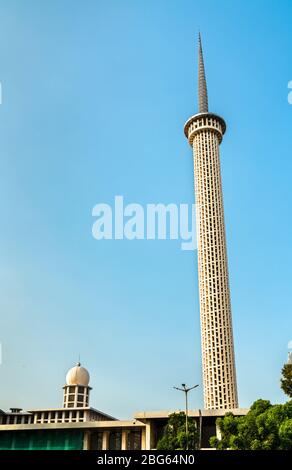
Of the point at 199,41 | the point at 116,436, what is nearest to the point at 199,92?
the point at 199,41

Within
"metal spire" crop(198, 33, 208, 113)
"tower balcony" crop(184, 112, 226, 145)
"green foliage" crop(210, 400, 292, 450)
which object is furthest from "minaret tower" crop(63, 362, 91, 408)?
"green foliage" crop(210, 400, 292, 450)

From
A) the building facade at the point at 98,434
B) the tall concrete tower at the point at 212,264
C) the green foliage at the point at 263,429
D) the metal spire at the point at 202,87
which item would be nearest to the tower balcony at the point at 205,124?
the tall concrete tower at the point at 212,264

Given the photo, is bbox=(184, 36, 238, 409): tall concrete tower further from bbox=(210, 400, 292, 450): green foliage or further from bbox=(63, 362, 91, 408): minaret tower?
bbox=(63, 362, 91, 408): minaret tower

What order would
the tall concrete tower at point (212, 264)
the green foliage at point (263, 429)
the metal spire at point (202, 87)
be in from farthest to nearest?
1. the metal spire at point (202, 87)
2. the tall concrete tower at point (212, 264)
3. the green foliage at point (263, 429)

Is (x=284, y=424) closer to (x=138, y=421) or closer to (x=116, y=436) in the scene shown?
(x=138, y=421)

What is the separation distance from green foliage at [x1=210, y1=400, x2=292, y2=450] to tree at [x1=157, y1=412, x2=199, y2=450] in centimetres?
278

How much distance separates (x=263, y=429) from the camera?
30172mm

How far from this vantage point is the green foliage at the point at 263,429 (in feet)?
95.2

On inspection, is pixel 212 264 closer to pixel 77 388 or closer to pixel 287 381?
pixel 287 381

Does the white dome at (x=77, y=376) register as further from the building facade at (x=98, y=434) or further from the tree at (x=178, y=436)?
the tree at (x=178, y=436)

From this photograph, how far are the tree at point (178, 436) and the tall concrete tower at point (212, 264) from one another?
16657mm

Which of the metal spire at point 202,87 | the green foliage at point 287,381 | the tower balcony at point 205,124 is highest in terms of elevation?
the metal spire at point 202,87

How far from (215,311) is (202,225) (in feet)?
35.7

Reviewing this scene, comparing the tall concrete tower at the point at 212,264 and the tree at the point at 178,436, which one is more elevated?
the tall concrete tower at the point at 212,264
